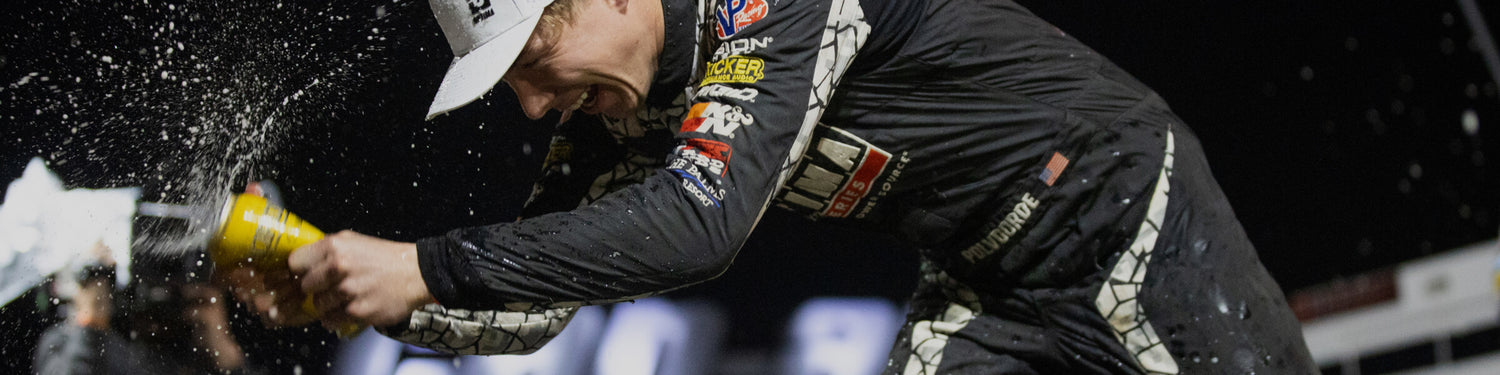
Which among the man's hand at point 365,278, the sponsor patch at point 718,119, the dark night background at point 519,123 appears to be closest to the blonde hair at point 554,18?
the sponsor patch at point 718,119

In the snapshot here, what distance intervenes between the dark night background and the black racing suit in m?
0.67

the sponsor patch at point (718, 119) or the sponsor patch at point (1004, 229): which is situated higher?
the sponsor patch at point (718, 119)

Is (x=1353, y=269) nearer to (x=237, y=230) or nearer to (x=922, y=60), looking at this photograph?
(x=922, y=60)

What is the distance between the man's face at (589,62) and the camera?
145cm

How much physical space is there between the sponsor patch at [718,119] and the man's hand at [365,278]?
34 cm

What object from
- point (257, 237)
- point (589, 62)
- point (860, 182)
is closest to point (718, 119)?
point (589, 62)

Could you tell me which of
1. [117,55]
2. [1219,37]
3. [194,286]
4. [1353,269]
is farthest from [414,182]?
[1353,269]

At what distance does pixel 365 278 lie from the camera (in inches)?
45.9

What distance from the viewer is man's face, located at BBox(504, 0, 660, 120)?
1.45m

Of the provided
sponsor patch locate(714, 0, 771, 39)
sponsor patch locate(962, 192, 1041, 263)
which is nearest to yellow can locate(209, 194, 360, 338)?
sponsor patch locate(714, 0, 771, 39)

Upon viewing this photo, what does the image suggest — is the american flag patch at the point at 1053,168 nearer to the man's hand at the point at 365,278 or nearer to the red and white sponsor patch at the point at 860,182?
the red and white sponsor patch at the point at 860,182

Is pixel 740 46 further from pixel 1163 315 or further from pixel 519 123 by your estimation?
pixel 519 123

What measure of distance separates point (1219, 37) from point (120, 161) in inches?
129

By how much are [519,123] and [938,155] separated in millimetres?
1145
